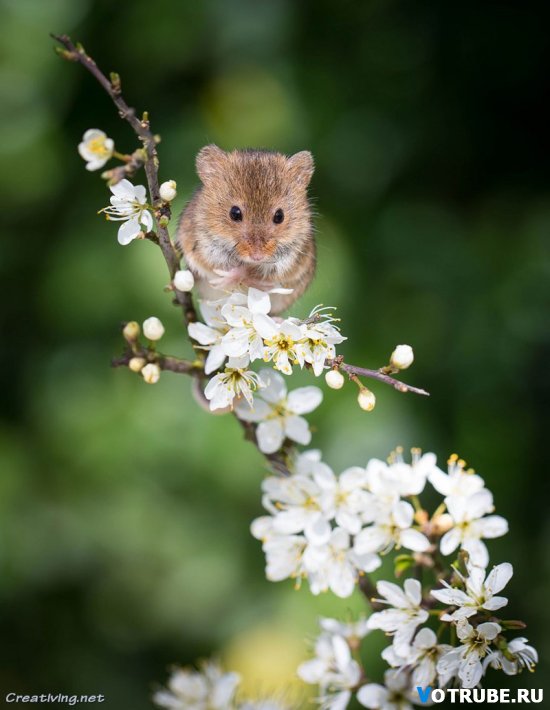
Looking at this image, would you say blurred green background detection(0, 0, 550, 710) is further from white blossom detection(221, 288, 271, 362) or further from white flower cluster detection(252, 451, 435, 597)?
white blossom detection(221, 288, 271, 362)

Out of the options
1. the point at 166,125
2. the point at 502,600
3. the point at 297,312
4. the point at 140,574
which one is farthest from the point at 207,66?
the point at 502,600

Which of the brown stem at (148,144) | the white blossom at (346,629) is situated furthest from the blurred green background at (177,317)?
the brown stem at (148,144)

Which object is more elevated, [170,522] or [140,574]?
[170,522]

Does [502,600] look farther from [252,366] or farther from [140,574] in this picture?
[140,574]

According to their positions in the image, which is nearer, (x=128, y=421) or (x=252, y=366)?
(x=252, y=366)

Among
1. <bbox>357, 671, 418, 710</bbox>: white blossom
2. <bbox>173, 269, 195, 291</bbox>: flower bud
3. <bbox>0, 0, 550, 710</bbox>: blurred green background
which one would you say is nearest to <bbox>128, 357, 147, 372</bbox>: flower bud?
<bbox>173, 269, 195, 291</bbox>: flower bud
